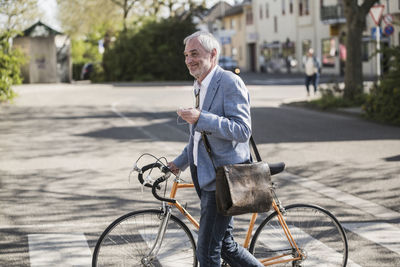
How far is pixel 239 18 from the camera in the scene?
8619 cm

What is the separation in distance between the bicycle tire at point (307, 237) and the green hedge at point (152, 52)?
43376 mm

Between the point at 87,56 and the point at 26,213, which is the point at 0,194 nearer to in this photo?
the point at 26,213

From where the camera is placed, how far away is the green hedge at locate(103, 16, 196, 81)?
159 feet

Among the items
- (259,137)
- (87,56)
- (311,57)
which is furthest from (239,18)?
(259,137)

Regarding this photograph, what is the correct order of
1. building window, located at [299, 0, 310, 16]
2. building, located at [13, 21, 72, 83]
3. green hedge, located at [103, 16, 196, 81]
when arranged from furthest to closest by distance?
building window, located at [299, 0, 310, 16]
green hedge, located at [103, 16, 196, 81]
building, located at [13, 21, 72, 83]

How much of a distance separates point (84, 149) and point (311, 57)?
659 inches

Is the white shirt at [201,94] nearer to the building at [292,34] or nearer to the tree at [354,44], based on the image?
the tree at [354,44]

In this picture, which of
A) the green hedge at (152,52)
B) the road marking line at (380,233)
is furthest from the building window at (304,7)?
the road marking line at (380,233)

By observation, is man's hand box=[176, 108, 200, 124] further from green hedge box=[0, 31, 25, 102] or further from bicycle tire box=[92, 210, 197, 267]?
green hedge box=[0, 31, 25, 102]

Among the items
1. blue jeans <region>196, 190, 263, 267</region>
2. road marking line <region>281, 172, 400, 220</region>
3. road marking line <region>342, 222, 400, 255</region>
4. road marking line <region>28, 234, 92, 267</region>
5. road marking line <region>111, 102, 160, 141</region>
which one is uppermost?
blue jeans <region>196, 190, 263, 267</region>

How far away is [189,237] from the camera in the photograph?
182 inches

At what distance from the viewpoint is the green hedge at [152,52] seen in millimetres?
48344

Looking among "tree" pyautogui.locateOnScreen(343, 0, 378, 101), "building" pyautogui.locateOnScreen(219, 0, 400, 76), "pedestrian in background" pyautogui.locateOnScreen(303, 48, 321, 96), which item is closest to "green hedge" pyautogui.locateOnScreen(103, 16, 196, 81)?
"building" pyautogui.locateOnScreen(219, 0, 400, 76)

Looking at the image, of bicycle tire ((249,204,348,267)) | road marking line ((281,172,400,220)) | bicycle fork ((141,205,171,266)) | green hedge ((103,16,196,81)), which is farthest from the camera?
green hedge ((103,16,196,81))
